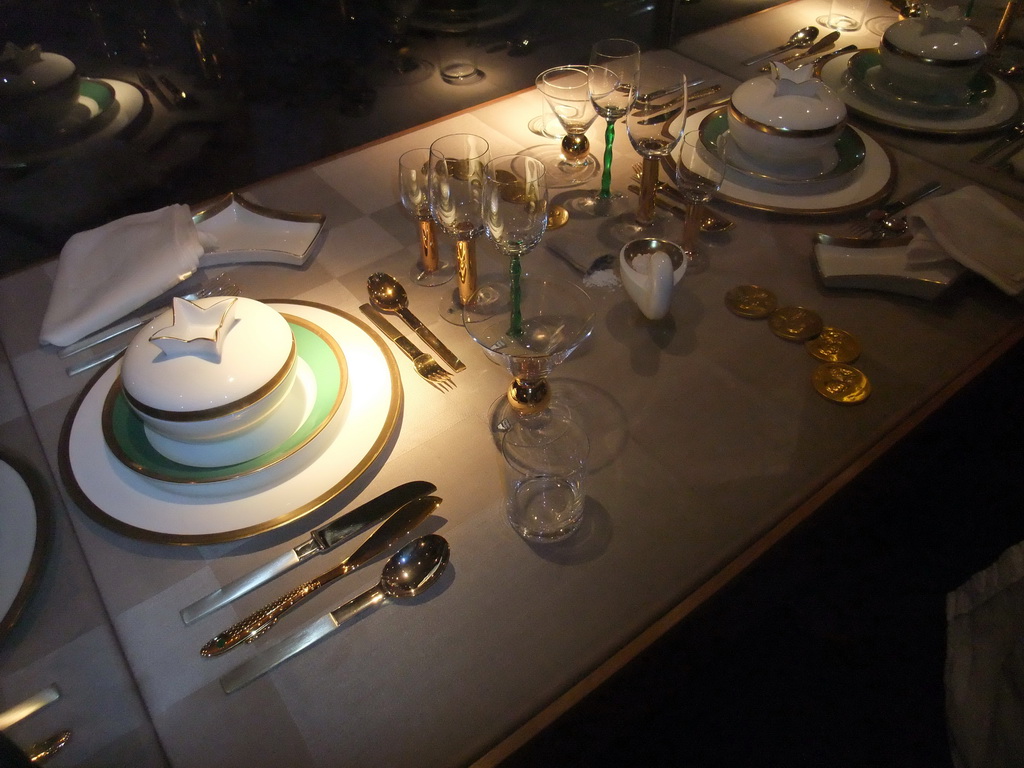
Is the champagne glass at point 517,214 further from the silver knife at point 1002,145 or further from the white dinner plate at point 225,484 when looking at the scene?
the silver knife at point 1002,145

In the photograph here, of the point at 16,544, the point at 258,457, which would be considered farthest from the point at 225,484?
the point at 16,544

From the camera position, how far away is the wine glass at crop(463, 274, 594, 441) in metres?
0.67

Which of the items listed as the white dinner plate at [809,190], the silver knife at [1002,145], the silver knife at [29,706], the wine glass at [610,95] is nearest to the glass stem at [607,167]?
the wine glass at [610,95]

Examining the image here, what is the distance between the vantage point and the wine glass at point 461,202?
75cm

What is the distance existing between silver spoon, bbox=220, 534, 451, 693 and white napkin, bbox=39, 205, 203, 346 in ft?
1.59

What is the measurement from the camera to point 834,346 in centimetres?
75

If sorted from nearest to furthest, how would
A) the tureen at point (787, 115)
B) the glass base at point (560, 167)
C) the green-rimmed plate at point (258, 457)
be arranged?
the green-rimmed plate at point (258, 457)
the tureen at point (787, 115)
the glass base at point (560, 167)

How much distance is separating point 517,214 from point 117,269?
1.66 feet

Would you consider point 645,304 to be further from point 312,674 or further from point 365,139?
point 365,139

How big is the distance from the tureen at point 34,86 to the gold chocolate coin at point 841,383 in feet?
3.58

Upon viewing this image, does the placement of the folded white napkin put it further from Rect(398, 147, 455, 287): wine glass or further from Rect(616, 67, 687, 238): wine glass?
Rect(398, 147, 455, 287): wine glass

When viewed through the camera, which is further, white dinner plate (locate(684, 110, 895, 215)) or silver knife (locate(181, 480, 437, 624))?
white dinner plate (locate(684, 110, 895, 215))

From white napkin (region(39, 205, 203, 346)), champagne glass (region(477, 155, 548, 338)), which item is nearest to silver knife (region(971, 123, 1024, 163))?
champagne glass (region(477, 155, 548, 338))

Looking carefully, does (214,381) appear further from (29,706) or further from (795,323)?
(795,323)
